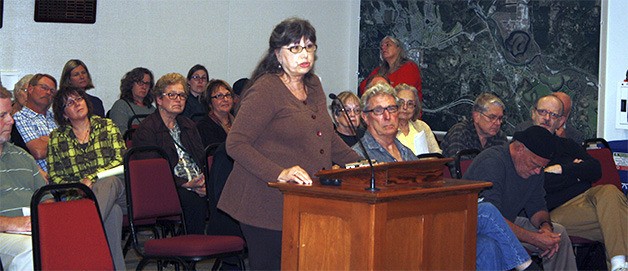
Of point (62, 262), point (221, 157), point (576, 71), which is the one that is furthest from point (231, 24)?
point (62, 262)

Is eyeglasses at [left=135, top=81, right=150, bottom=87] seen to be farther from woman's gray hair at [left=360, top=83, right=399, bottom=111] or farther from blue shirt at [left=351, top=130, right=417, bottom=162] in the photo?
blue shirt at [left=351, top=130, right=417, bottom=162]

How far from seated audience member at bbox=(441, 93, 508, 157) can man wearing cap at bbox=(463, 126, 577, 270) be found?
1325 mm

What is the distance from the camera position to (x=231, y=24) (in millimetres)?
9359

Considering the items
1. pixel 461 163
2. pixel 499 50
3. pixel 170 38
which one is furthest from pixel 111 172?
pixel 499 50

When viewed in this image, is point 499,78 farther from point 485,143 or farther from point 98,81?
point 98,81

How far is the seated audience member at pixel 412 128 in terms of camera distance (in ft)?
19.8

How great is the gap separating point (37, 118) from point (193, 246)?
2449 mm

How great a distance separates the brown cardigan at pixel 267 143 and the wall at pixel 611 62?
205 inches

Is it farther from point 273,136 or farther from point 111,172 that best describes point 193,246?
point 273,136

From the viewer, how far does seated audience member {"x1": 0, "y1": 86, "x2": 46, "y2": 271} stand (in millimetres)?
3652

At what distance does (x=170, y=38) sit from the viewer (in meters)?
8.88

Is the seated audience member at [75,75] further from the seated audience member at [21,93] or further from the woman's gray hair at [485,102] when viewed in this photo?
the woman's gray hair at [485,102]

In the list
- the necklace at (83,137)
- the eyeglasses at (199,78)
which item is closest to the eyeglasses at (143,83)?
the eyeglasses at (199,78)

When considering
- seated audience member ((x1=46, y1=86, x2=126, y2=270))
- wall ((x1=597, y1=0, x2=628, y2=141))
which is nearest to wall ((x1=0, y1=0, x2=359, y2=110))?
seated audience member ((x1=46, y1=86, x2=126, y2=270))
